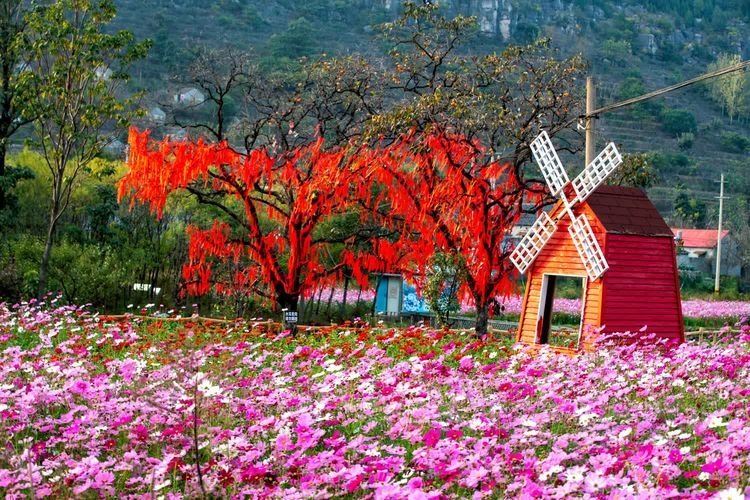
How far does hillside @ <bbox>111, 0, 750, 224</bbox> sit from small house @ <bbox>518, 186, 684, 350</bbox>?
6937 cm

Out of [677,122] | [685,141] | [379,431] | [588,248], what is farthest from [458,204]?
[677,122]

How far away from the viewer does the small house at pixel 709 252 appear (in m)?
66.6

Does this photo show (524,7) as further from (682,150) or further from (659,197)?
(659,197)

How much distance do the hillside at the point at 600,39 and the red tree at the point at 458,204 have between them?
66.7m

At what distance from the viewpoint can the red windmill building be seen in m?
15.4

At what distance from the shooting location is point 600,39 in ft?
549

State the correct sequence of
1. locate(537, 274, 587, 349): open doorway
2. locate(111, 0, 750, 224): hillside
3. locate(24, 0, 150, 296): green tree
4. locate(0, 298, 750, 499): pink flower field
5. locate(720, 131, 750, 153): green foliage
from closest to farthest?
locate(0, 298, 750, 499): pink flower field, locate(537, 274, 587, 349): open doorway, locate(24, 0, 150, 296): green tree, locate(111, 0, 750, 224): hillside, locate(720, 131, 750, 153): green foliage

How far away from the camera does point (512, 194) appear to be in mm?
19391

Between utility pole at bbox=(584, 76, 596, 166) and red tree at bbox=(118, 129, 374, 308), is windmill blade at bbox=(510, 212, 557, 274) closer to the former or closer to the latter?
utility pole at bbox=(584, 76, 596, 166)

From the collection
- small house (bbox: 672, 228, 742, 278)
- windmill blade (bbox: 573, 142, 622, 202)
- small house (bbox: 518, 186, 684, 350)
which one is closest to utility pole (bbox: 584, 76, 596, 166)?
windmill blade (bbox: 573, 142, 622, 202)

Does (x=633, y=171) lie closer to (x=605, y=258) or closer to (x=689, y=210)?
(x=605, y=258)

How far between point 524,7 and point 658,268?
165 metres

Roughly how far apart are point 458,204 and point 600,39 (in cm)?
15668

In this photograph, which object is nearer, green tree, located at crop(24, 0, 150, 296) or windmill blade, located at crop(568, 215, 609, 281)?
windmill blade, located at crop(568, 215, 609, 281)
